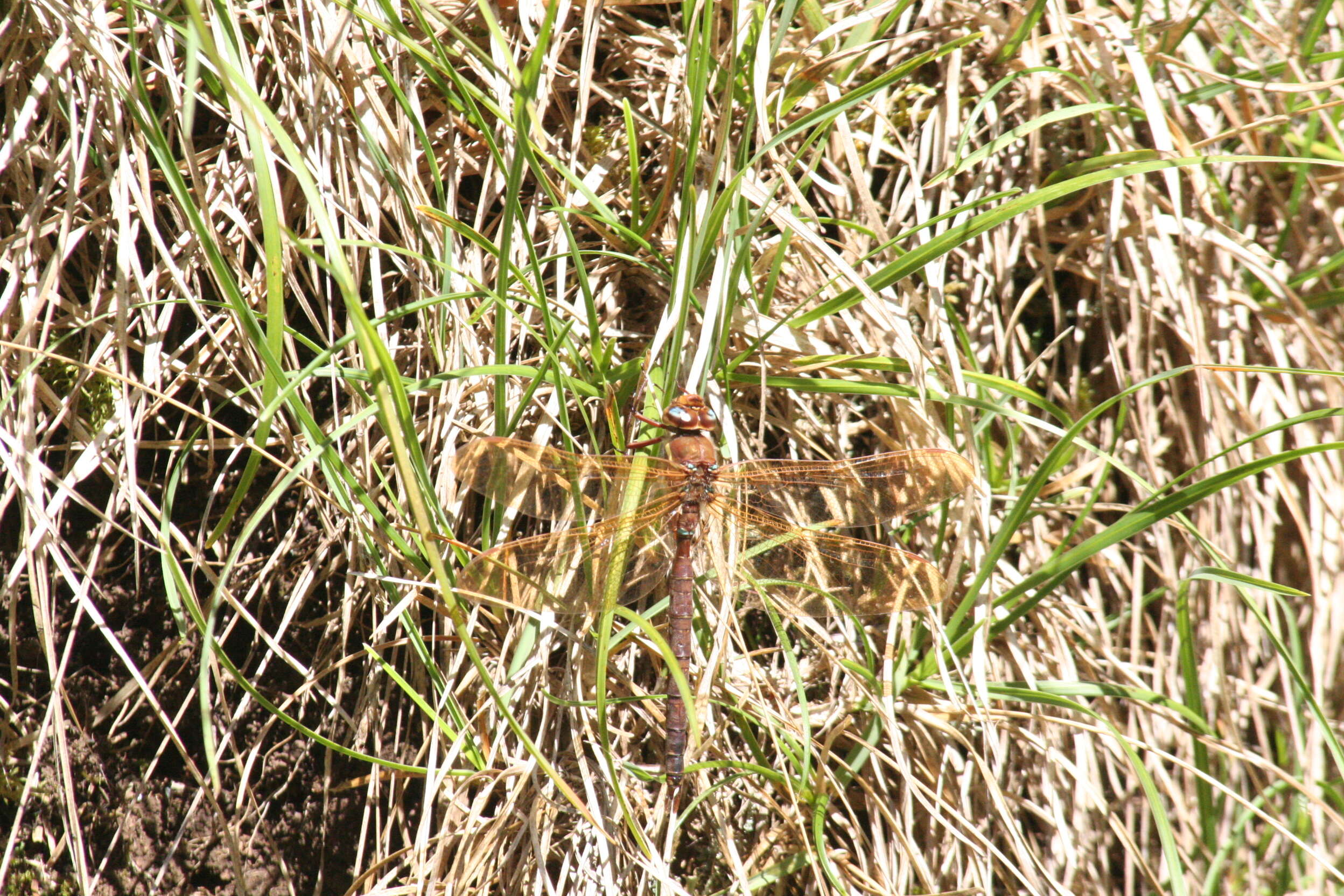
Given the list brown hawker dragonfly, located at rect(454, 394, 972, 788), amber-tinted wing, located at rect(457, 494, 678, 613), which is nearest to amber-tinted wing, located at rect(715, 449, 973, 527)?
brown hawker dragonfly, located at rect(454, 394, 972, 788)

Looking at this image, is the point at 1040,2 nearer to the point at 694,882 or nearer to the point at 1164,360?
the point at 1164,360

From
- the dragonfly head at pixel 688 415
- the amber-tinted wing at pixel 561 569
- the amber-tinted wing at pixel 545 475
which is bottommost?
the amber-tinted wing at pixel 561 569

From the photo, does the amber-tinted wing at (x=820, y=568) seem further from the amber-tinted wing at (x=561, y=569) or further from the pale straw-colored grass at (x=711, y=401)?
the amber-tinted wing at (x=561, y=569)

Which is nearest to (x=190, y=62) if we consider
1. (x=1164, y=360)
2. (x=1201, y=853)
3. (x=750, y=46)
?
(x=750, y=46)

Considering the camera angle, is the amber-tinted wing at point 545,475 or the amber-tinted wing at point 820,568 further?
the amber-tinted wing at point 820,568

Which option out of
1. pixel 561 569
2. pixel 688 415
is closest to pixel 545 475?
pixel 561 569

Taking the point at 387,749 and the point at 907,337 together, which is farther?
the point at 387,749

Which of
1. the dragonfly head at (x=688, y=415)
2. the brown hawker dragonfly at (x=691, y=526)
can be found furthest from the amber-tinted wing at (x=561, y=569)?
the dragonfly head at (x=688, y=415)

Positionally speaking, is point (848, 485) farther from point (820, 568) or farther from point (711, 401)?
point (711, 401)
